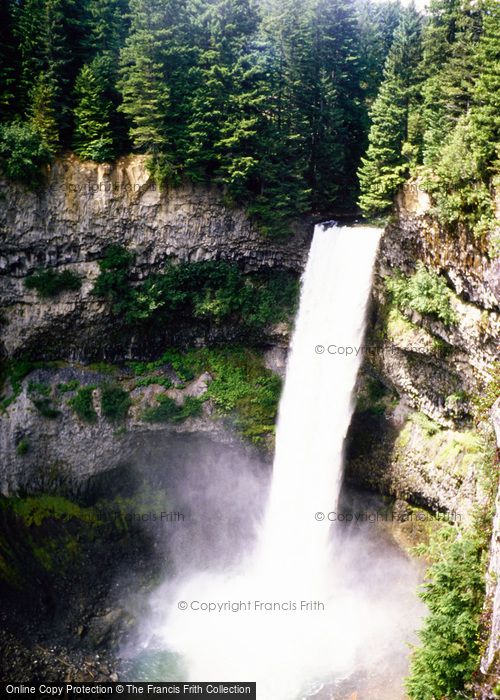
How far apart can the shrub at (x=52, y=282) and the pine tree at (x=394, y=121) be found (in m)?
14.6

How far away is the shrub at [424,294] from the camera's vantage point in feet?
74.2

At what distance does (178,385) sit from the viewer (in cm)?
2986

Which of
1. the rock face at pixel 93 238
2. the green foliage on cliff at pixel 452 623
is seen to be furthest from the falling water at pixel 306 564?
the green foliage on cliff at pixel 452 623

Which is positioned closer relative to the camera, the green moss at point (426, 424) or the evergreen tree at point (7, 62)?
the green moss at point (426, 424)

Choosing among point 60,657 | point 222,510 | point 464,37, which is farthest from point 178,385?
point 464,37

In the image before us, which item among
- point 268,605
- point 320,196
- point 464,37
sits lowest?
point 268,605

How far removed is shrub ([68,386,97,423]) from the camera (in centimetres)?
2872

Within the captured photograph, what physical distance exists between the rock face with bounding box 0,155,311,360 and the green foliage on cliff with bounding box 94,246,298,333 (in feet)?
1.74

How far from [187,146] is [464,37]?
12.7 m

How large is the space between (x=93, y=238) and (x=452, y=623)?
22.4 metres

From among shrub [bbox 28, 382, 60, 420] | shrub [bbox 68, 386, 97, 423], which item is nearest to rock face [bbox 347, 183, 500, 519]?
shrub [bbox 68, 386, 97, 423]

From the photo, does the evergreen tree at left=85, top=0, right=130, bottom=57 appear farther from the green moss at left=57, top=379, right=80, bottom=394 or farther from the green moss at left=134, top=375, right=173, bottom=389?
the green moss at left=57, top=379, right=80, bottom=394

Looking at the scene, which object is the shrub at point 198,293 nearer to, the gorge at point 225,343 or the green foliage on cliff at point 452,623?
the gorge at point 225,343

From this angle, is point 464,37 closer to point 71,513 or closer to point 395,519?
point 395,519
